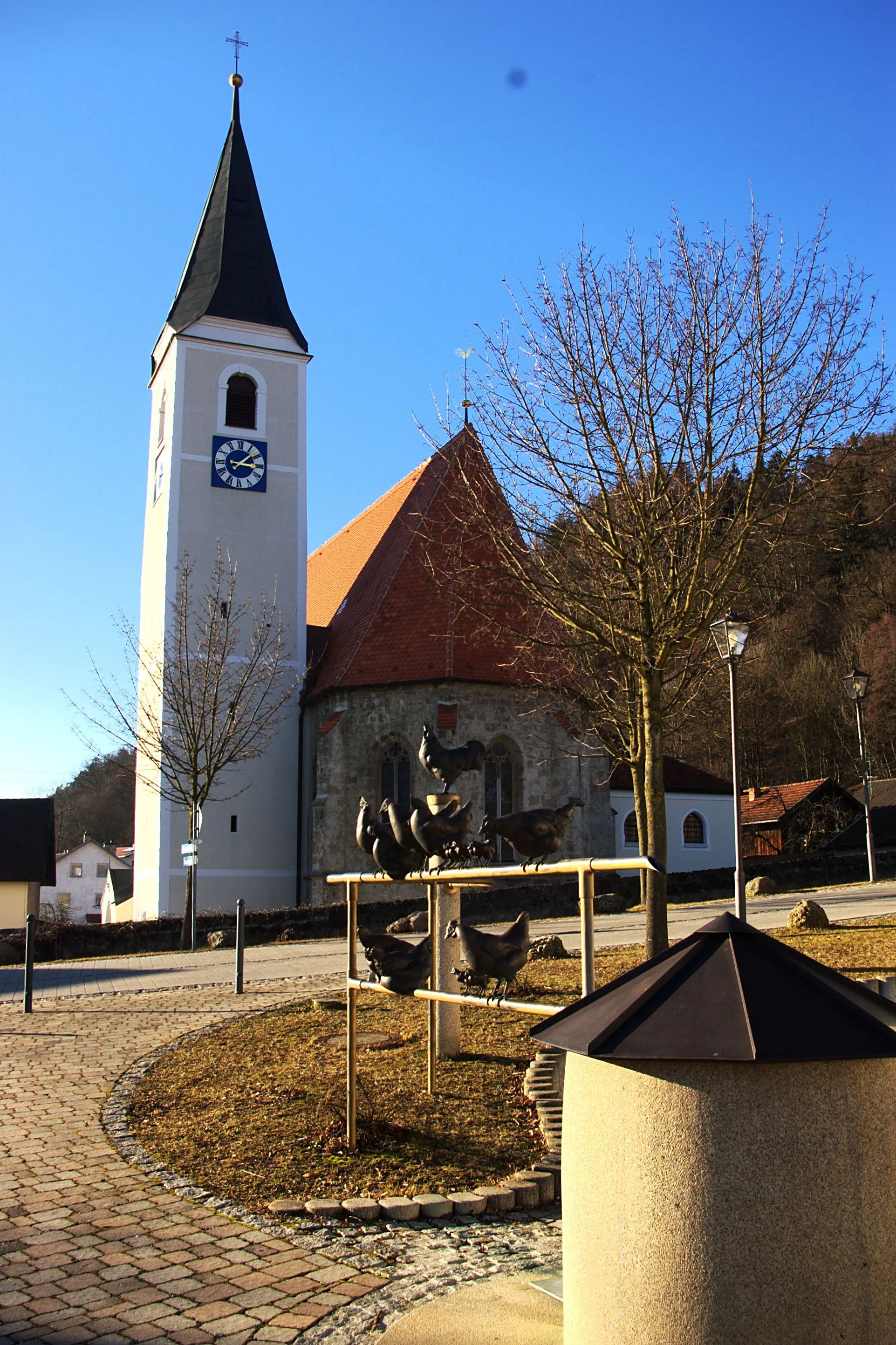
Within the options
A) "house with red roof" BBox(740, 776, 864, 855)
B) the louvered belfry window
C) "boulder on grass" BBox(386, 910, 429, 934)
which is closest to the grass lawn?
"boulder on grass" BBox(386, 910, 429, 934)

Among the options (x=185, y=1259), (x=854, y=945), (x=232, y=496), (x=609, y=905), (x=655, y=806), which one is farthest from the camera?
(x=232, y=496)

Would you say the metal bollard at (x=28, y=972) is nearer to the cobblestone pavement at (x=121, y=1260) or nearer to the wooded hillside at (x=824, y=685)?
the cobblestone pavement at (x=121, y=1260)

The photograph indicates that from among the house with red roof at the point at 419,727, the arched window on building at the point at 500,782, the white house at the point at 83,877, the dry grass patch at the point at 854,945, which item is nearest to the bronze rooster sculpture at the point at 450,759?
the dry grass patch at the point at 854,945

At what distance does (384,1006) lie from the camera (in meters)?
10.5

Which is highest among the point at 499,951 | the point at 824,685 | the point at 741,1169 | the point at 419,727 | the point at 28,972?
the point at 824,685

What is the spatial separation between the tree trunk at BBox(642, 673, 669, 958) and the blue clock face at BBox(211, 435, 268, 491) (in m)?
22.2

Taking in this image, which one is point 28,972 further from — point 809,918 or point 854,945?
point 809,918

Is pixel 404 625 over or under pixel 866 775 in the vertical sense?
over

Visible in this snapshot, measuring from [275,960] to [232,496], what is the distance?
1756 cm

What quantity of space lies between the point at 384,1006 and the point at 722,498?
563 cm

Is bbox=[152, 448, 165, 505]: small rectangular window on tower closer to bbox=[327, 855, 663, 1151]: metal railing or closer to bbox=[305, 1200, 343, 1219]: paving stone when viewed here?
bbox=[327, 855, 663, 1151]: metal railing

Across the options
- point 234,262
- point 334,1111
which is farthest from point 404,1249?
point 234,262

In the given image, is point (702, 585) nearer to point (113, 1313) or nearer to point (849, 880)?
point (113, 1313)

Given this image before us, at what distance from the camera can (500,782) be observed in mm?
27984
